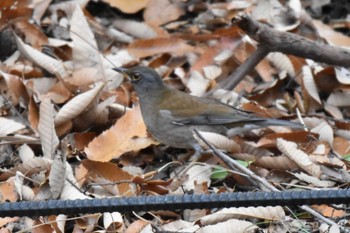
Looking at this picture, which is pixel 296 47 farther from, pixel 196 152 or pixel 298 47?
pixel 196 152

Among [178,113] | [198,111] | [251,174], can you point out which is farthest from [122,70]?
[251,174]

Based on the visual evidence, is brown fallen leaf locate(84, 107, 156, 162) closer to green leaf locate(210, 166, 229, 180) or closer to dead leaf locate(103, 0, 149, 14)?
green leaf locate(210, 166, 229, 180)

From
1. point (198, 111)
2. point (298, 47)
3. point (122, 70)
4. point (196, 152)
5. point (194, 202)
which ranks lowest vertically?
point (196, 152)

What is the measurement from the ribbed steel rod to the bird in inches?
107

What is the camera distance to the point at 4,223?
18.2 feet

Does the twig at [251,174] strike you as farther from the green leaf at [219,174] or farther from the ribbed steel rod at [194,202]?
the ribbed steel rod at [194,202]

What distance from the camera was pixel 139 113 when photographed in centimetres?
713

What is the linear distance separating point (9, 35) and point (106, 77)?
1.14 meters

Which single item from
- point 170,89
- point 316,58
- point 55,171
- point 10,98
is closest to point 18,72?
point 10,98

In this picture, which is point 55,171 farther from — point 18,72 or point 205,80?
point 205,80

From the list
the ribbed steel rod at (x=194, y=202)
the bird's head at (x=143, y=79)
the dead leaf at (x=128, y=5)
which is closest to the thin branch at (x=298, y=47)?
the bird's head at (x=143, y=79)

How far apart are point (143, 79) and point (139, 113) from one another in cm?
30

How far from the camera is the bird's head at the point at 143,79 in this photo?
280 inches

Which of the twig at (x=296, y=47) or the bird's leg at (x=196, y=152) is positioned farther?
the twig at (x=296, y=47)
